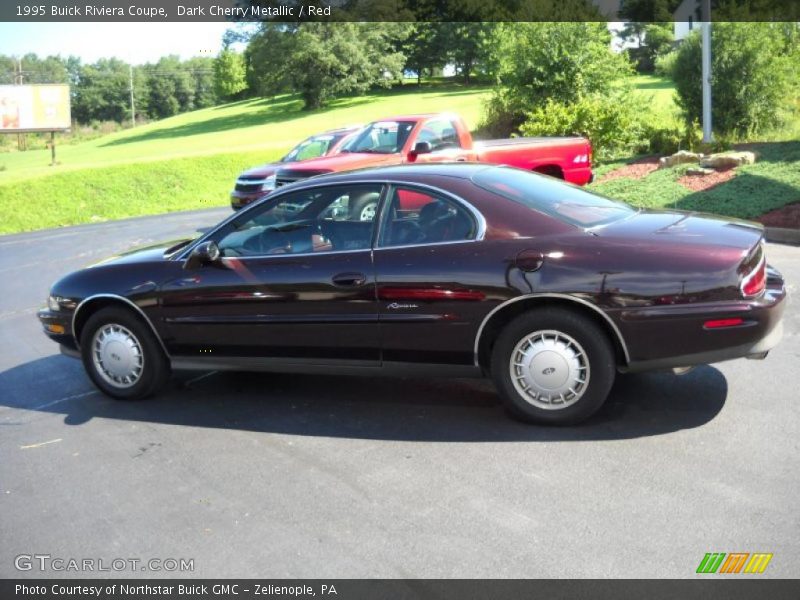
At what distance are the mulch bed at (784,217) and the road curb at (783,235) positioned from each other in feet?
0.73

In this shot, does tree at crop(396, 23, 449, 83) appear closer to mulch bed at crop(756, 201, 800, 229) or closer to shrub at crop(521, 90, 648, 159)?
shrub at crop(521, 90, 648, 159)

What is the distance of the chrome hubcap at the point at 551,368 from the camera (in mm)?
5336

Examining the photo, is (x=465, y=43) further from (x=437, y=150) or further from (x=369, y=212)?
(x=369, y=212)

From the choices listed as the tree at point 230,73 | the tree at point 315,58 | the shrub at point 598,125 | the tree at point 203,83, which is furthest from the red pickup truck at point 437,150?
the tree at point 203,83

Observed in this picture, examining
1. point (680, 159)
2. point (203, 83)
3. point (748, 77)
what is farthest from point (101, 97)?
point (680, 159)

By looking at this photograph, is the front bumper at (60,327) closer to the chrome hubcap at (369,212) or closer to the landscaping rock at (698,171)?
the chrome hubcap at (369,212)

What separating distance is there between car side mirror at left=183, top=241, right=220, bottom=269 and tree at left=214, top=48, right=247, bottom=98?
10973cm

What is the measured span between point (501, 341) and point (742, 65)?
18641 mm

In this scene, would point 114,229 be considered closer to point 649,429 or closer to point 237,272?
point 237,272

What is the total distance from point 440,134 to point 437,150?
1.62ft

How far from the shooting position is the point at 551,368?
536cm
